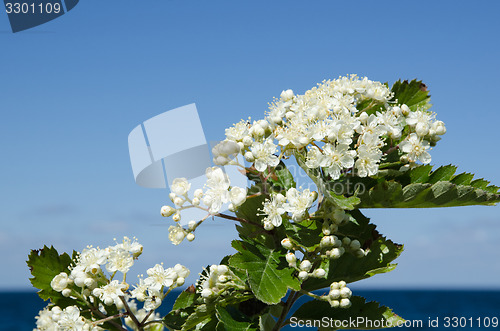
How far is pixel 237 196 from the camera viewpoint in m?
1.93

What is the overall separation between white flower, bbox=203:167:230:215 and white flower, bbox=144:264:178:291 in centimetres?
38

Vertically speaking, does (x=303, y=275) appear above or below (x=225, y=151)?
below

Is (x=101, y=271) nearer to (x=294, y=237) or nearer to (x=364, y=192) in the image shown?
(x=294, y=237)

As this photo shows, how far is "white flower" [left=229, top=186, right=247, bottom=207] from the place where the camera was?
192cm

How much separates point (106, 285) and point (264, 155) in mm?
859

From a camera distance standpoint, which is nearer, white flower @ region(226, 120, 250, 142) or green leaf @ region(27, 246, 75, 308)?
white flower @ region(226, 120, 250, 142)

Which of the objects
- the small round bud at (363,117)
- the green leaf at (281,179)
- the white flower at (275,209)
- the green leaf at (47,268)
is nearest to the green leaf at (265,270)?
the white flower at (275,209)

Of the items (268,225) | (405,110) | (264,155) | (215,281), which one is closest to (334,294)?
(268,225)

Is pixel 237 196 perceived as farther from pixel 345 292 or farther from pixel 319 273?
pixel 345 292

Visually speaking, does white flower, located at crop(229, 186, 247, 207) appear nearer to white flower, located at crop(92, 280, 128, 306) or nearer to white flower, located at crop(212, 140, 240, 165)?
white flower, located at crop(212, 140, 240, 165)

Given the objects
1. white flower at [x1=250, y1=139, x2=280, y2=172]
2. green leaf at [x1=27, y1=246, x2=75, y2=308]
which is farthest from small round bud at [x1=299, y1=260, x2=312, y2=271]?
green leaf at [x1=27, y1=246, x2=75, y2=308]

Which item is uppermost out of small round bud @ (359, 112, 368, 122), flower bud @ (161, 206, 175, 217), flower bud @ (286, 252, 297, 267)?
small round bud @ (359, 112, 368, 122)

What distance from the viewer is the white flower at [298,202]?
1.88 metres

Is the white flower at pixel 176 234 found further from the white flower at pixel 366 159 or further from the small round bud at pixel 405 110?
the small round bud at pixel 405 110
